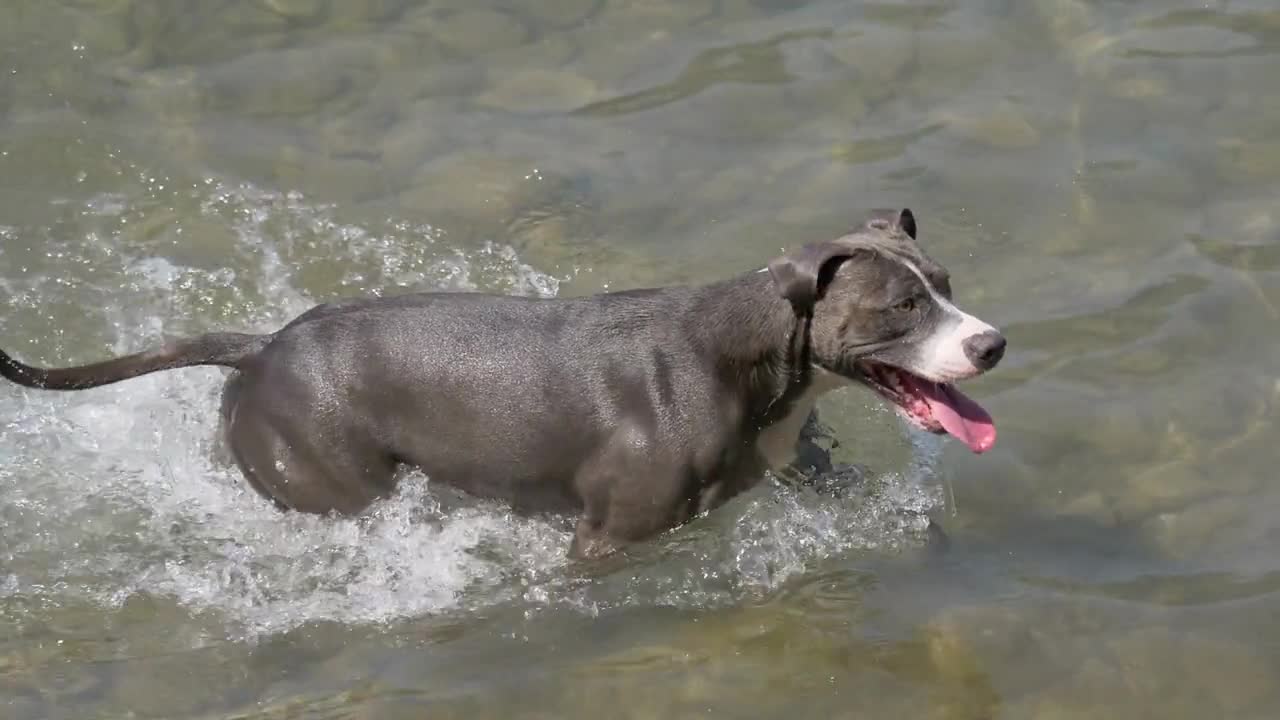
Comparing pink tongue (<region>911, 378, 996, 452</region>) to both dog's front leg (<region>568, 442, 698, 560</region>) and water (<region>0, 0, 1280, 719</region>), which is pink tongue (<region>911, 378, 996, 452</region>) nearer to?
water (<region>0, 0, 1280, 719</region>)

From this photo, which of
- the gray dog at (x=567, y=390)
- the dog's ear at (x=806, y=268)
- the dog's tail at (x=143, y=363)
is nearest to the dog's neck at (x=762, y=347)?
the gray dog at (x=567, y=390)

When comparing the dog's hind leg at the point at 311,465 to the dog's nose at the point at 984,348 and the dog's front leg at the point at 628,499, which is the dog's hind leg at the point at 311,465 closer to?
the dog's front leg at the point at 628,499

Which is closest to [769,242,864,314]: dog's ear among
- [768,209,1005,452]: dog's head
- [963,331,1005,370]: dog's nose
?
[768,209,1005,452]: dog's head

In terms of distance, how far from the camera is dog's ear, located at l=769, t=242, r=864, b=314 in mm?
5758

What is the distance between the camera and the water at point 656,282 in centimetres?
588

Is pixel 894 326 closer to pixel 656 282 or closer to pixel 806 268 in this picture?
pixel 806 268

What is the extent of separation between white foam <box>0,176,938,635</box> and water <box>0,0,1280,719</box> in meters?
0.02

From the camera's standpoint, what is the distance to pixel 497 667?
584cm

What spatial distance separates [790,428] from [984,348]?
3.02 ft

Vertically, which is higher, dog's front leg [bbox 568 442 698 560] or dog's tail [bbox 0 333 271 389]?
dog's tail [bbox 0 333 271 389]

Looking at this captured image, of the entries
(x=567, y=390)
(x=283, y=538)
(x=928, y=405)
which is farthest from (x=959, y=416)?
(x=283, y=538)

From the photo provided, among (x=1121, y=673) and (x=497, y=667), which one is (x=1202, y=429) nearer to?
(x=1121, y=673)

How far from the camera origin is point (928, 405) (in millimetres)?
5992

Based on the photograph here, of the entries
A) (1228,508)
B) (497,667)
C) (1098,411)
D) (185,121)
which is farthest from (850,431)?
(185,121)
